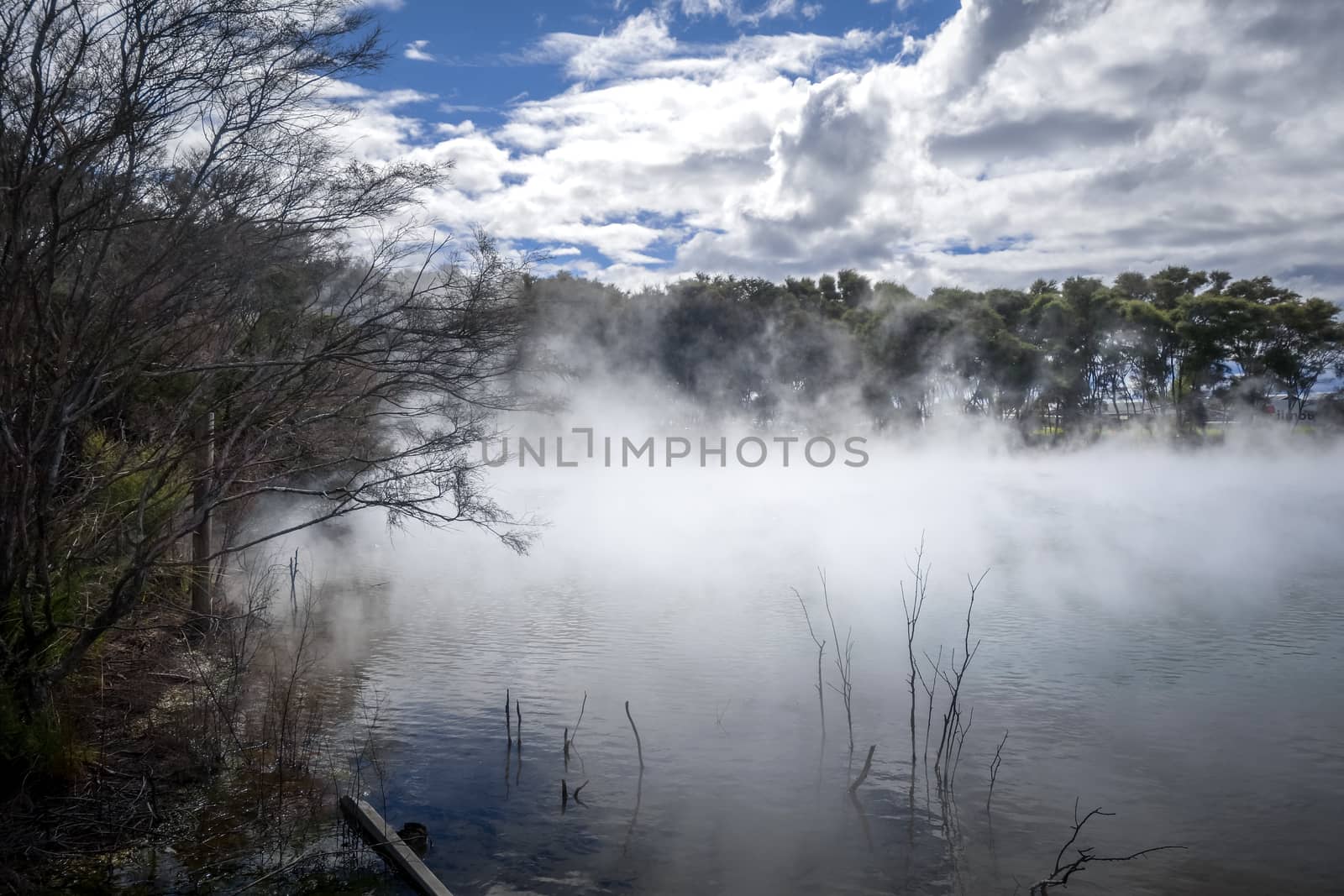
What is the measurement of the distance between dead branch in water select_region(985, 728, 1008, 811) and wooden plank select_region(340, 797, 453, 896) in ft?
10.4

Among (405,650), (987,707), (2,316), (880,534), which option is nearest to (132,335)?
(2,316)

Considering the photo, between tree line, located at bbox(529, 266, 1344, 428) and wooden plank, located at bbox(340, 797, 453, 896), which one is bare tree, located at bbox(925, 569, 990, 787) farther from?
tree line, located at bbox(529, 266, 1344, 428)

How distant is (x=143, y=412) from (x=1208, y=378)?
1373 inches

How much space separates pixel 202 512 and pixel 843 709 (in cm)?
495

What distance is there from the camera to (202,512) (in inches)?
244

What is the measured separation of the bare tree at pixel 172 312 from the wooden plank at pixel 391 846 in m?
1.62

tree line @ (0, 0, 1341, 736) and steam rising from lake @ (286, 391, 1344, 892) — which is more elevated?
tree line @ (0, 0, 1341, 736)

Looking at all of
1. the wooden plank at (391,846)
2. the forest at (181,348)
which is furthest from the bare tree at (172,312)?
the wooden plank at (391,846)

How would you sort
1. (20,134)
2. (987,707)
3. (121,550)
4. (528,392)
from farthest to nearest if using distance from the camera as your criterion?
(528,392), (987,707), (121,550), (20,134)

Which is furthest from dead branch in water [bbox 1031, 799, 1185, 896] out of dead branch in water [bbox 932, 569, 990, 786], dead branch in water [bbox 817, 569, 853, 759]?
dead branch in water [bbox 817, 569, 853, 759]

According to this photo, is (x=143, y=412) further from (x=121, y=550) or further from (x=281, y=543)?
(x=281, y=543)

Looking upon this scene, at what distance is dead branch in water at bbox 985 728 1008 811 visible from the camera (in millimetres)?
6309

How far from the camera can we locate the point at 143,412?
25.5 feet

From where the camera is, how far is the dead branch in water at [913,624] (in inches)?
258
